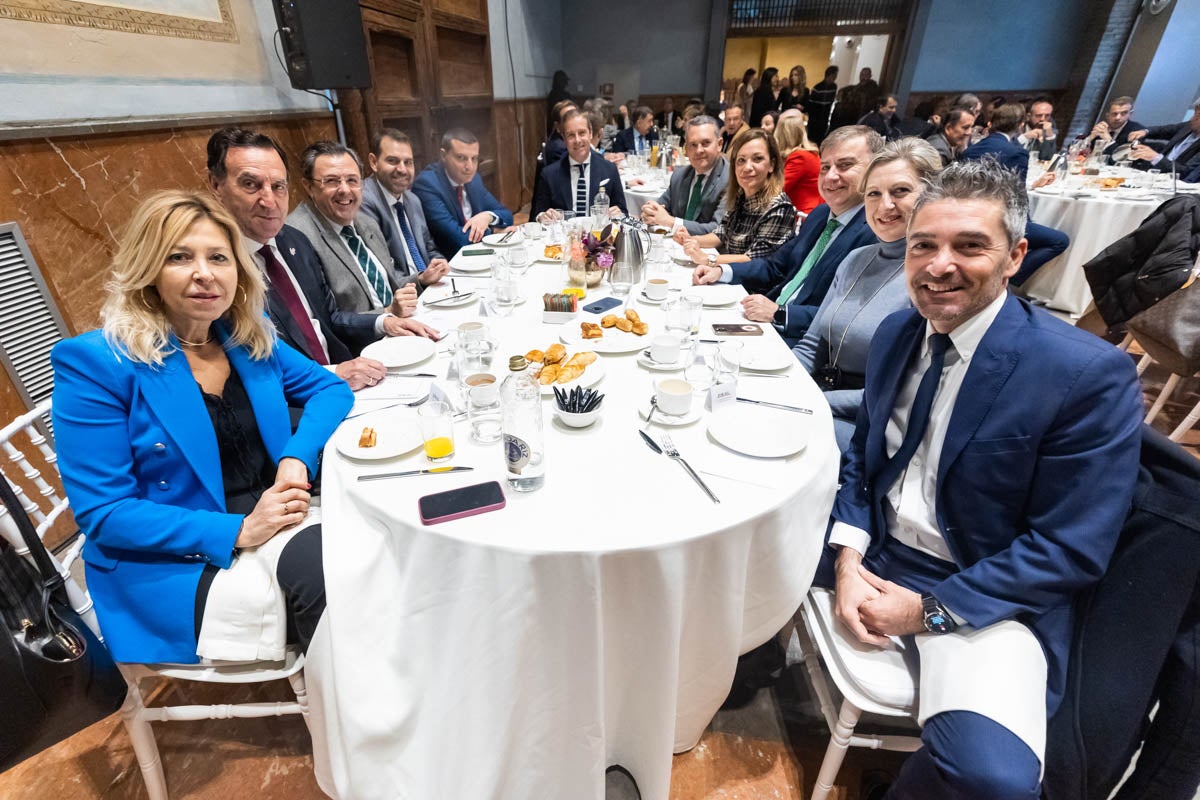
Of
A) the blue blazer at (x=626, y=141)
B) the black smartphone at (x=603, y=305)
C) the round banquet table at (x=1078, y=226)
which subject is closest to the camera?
the black smartphone at (x=603, y=305)

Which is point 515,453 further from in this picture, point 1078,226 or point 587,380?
point 1078,226

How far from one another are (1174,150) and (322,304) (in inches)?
311

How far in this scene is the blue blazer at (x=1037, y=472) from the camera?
95 cm

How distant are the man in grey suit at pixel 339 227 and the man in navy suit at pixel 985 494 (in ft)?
5.44

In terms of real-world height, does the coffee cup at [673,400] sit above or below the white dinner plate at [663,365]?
above

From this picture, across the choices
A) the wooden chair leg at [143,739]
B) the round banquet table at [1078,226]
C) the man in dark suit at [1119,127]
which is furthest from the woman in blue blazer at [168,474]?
the man in dark suit at [1119,127]

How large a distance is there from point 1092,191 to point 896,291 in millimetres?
3820

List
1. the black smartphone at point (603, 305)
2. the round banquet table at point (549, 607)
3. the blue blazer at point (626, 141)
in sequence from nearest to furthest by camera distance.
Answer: the round banquet table at point (549, 607)
the black smartphone at point (603, 305)
the blue blazer at point (626, 141)

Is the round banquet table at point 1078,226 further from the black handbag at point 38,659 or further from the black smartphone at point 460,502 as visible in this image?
the black handbag at point 38,659

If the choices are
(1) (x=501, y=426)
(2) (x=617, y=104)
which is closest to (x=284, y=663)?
(1) (x=501, y=426)

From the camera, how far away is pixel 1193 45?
24.9 ft

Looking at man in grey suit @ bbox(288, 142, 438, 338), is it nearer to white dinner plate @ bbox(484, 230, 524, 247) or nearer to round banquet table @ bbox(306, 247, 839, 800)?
white dinner plate @ bbox(484, 230, 524, 247)

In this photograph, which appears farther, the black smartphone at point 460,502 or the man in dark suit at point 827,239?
the man in dark suit at point 827,239

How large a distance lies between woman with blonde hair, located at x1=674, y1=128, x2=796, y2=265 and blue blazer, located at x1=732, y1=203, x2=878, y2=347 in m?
0.12
